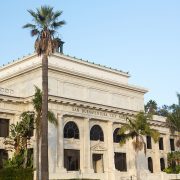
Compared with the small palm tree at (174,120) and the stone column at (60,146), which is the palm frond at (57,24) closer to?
the stone column at (60,146)

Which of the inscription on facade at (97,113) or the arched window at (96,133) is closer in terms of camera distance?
the inscription on facade at (97,113)

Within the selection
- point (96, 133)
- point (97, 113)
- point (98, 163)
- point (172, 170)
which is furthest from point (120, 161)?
point (172, 170)

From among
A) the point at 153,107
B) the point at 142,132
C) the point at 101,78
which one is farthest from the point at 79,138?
the point at 153,107

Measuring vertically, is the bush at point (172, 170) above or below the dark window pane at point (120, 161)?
below

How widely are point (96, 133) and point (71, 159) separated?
597 cm

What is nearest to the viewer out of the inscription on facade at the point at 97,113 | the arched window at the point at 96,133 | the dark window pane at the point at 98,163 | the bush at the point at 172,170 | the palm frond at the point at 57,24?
the palm frond at the point at 57,24

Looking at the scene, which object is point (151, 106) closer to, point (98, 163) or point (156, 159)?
point (156, 159)

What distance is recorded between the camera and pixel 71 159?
148 ft

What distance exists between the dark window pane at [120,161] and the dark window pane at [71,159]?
743cm

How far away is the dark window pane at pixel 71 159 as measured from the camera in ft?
147

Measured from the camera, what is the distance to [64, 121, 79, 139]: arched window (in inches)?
1789

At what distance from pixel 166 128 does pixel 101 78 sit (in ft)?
56.3

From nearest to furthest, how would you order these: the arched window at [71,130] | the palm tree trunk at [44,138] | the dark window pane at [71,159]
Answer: the palm tree trunk at [44,138], the dark window pane at [71,159], the arched window at [71,130]

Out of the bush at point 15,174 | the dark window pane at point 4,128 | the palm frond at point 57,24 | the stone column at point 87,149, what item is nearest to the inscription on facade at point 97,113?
the stone column at point 87,149
